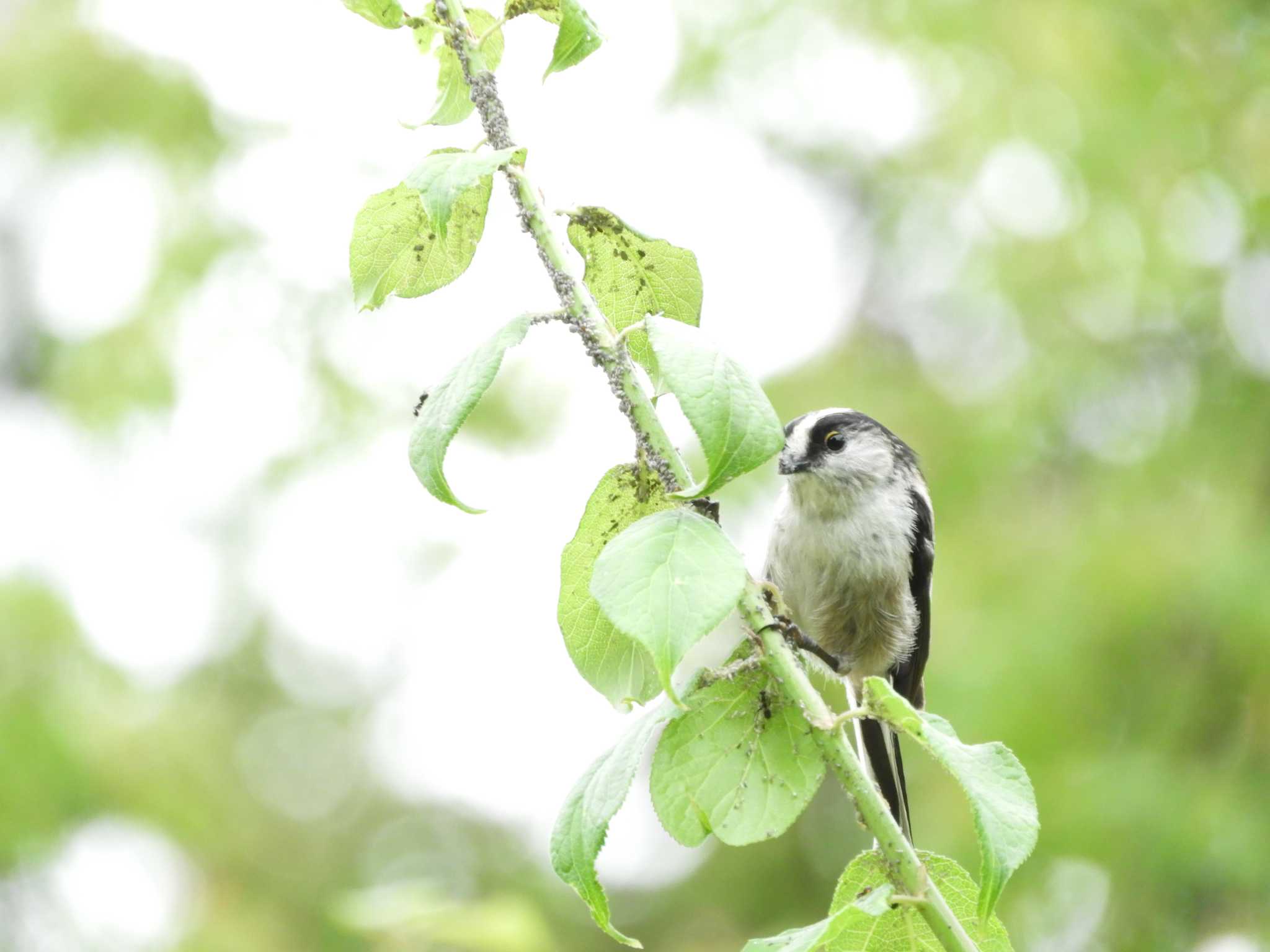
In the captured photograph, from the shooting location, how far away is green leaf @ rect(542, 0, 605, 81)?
4.76 ft

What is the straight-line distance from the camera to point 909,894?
1332 mm

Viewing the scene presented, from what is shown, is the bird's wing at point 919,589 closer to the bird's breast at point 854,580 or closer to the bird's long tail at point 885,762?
the bird's breast at point 854,580

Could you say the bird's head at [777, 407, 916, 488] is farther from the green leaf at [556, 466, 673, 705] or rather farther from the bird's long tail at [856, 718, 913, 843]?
the green leaf at [556, 466, 673, 705]

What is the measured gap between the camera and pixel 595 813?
4.48 feet

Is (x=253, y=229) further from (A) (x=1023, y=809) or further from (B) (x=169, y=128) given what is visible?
(A) (x=1023, y=809)

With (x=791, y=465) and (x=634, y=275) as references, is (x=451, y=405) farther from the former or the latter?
(x=791, y=465)

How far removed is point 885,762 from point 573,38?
8.18 feet

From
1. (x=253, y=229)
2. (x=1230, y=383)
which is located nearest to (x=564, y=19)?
(x=1230, y=383)

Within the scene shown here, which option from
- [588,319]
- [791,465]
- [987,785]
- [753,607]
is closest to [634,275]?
[588,319]

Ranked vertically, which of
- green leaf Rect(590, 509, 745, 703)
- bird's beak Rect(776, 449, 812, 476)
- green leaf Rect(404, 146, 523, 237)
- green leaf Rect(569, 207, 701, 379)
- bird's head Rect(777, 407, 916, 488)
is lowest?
green leaf Rect(590, 509, 745, 703)

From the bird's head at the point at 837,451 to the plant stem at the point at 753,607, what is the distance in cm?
228

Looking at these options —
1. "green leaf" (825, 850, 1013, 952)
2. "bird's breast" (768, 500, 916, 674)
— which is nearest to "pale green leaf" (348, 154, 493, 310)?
"green leaf" (825, 850, 1013, 952)

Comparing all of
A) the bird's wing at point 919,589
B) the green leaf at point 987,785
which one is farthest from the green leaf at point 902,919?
the bird's wing at point 919,589

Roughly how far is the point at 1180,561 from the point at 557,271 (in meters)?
4.75
